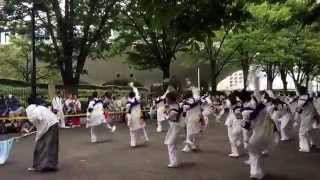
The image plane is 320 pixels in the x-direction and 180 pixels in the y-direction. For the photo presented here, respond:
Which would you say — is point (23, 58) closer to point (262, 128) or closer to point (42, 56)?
point (42, 56)

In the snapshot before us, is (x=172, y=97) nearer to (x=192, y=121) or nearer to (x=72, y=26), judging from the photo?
(x=192, y=121)

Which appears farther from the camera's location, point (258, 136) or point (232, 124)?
point (232, 124)

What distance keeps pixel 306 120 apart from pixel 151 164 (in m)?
5.13

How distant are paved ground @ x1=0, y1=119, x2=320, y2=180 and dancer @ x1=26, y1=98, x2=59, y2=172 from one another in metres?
0.37

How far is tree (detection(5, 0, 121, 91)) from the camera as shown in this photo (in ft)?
113

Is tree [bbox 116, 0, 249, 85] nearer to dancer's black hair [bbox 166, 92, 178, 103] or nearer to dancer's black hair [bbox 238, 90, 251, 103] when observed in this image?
dancer's black hair [bbox 238, 90, 251, 103]

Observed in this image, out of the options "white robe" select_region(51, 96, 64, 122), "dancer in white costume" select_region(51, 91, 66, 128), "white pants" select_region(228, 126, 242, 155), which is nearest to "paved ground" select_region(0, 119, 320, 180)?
"white pants" select_region(228, 126, 242, 155)

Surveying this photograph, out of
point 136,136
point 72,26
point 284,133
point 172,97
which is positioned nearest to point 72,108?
point 72,26

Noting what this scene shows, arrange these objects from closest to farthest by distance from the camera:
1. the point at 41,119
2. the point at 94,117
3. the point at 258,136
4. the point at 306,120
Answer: the point at 258,136, the point at 41,119, the point at 306,120, the point at 94,117

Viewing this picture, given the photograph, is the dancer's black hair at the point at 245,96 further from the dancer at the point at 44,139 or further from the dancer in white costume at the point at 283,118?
the dancer in white costume at the point at 283,118

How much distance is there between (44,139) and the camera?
13602 mm

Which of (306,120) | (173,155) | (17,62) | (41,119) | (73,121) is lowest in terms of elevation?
(173,155)

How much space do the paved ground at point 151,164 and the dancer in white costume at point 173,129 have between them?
27 cm

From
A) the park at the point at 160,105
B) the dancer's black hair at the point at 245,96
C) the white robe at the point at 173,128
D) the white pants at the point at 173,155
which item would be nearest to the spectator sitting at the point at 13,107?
the park at the point at 160,105
